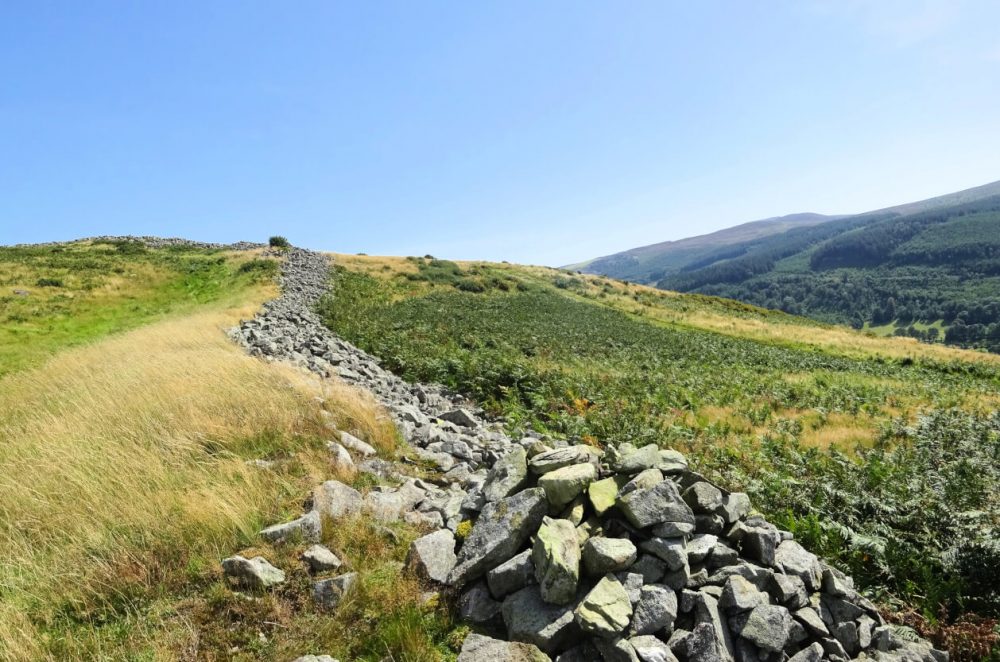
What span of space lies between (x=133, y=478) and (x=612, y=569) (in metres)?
6.33

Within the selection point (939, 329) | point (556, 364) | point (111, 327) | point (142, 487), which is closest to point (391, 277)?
point (111, 327)

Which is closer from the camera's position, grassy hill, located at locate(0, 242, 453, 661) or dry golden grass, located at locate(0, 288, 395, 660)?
grassy hill, located at locate(0, 242, 453, 661)

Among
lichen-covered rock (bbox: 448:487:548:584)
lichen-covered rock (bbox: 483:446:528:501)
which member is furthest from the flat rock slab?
lichen-covered rock (bbox: 483:446:528:501)

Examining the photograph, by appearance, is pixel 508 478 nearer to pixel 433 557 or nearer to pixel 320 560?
pixel 433 557

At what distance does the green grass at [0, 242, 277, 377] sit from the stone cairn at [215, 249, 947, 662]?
57.8 feet

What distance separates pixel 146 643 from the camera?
4258 mm

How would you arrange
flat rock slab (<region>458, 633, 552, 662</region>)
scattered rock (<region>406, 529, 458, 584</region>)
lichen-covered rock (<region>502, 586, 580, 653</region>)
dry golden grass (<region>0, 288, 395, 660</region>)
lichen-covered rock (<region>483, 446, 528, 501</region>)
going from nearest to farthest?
flat rock slab (<region>458, 633, 552, 662</region>)
lichen-covered rock (<region>502, 586, 580, 653</region>)
dry golden grass (<region>0, 288, 395, 660</region>)
scattered rock (<region>406, 529, 458, 584</region>)
lichen-covered rock (<region>483, 446, 528, 501</region>)

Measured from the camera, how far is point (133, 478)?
6.36 metres

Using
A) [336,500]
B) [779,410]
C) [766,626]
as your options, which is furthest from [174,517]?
[779,410]

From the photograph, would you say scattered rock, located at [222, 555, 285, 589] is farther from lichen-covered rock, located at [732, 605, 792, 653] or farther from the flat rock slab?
lichen-covered rock, located at [732, 605, 792, 653]

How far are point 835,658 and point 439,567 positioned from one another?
426 cm

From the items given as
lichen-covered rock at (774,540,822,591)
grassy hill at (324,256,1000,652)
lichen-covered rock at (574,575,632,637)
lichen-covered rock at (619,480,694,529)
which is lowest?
grassy hill at (324,256,1000,652)

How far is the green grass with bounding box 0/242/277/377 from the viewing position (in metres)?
21.7

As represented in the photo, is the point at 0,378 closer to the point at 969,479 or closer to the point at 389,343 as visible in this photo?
the point at 389,343
